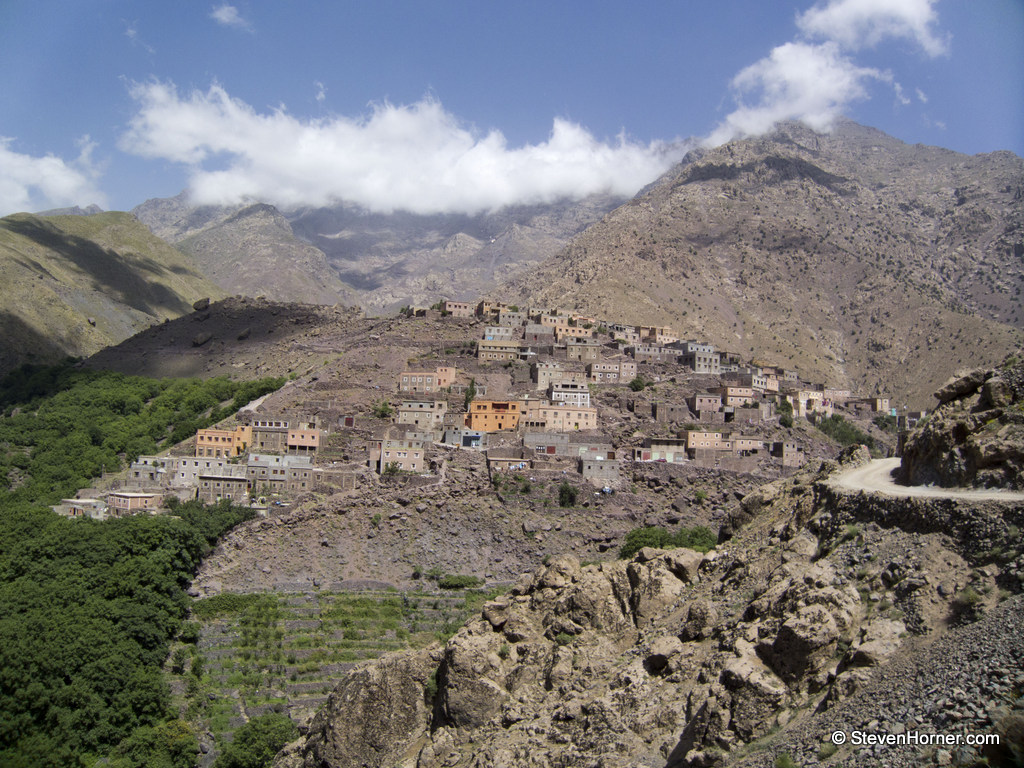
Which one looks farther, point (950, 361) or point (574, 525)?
point (950, 361)

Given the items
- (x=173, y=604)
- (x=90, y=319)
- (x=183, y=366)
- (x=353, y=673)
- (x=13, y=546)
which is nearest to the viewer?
(x=353, y=673)

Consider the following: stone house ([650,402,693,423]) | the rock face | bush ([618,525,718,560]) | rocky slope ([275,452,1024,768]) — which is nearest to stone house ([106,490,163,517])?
bush ([618,525,718,560])

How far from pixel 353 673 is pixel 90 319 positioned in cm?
15104

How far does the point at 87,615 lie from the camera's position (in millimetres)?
45750

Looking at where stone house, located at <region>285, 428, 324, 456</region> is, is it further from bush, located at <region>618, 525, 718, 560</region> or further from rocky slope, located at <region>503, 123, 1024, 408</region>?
rocky slope, located at <region>503, 123, 1024, 408</region>

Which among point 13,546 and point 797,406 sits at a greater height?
point 797,406

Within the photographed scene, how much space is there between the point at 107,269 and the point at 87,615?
16007 centimetres

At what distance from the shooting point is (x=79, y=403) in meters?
89.1

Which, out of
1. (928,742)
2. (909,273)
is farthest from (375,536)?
(909,273)

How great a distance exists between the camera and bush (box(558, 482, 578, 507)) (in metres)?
60.0

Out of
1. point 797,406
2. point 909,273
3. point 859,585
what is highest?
point 909,273

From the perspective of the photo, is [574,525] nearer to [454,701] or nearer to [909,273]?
[454,701]

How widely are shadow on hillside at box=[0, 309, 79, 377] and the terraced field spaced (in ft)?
322

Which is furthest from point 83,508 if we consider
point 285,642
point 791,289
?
point 791,289
